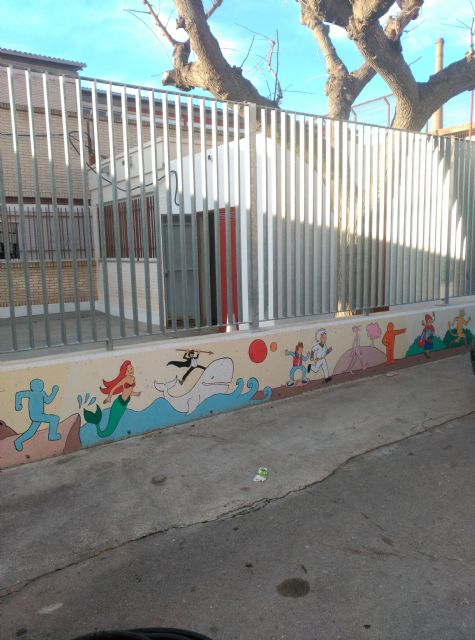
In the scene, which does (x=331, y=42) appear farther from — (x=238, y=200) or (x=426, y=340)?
(x=426, y=340)

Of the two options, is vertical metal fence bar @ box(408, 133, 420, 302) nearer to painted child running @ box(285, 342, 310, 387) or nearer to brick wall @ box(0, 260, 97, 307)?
painted child running @ box(285, 342, 310, 387)

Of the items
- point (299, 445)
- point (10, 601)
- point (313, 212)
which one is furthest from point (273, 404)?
point (10, 601)

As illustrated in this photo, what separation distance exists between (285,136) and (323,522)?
4.28 metres

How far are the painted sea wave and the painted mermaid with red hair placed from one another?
0.12ft

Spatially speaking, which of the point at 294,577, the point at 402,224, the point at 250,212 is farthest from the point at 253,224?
the point at 294,577

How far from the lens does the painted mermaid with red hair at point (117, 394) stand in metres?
4.50

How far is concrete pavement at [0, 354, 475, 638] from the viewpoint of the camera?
3.04 metres

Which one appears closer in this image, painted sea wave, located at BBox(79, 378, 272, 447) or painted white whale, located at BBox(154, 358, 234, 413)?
painted sea wave, located at BBox(79, 378, 272, 447)

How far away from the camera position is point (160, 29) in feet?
27.7

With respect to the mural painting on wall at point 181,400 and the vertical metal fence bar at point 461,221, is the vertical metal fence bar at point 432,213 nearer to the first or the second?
the vertical metal fence bar at point 461,221

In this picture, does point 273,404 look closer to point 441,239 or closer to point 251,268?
point 251,268

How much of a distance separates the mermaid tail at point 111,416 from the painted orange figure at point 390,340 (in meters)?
3.89

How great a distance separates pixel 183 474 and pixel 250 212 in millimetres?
2889

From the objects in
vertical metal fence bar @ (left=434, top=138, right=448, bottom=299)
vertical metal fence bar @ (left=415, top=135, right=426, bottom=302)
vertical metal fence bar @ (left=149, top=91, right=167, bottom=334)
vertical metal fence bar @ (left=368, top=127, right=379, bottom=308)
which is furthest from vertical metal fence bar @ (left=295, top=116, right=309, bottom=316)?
vertical metal fence bar @ (left=434, top=138, right=448, bottom=299)
